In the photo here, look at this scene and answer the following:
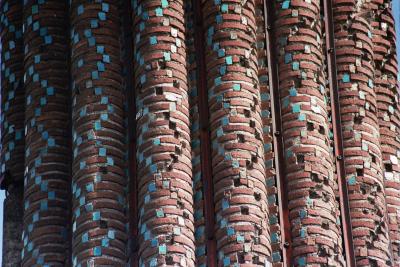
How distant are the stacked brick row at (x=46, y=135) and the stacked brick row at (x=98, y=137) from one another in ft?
1.07

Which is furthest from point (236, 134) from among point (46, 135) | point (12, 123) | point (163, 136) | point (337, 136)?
point (12, 123)

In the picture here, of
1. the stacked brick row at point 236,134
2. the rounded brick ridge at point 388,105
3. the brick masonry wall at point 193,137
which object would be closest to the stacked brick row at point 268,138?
the brick masonry wall at point 193,137

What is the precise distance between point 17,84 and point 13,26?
27.8 inches

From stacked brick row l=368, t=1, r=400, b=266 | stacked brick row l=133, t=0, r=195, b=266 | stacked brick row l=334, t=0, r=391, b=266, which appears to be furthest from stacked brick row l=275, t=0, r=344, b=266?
stacked brick row l=133, t=0, r=195, b=266

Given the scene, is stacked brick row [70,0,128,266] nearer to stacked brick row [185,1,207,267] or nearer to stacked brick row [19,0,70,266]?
stacked brick row [19,0,70,266]

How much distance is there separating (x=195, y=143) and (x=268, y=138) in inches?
30.2

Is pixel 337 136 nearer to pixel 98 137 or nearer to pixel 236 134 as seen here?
pixel 236 134

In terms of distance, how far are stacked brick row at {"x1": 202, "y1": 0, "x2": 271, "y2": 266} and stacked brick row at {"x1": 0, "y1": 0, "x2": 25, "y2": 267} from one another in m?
2.24

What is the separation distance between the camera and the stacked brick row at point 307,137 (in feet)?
94.1

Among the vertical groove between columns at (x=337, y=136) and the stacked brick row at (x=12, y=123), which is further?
the stacked brick row at (x=12, y=123)

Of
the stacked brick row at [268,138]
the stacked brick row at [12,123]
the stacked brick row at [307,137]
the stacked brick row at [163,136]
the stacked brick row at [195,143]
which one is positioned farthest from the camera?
the stacked brick row at [12,123]

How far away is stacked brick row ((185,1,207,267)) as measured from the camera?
28.6m

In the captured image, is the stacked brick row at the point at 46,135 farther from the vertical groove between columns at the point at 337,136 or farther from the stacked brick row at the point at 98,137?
the vertical groove between columns at the point at 337,136

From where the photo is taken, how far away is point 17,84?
101ft
